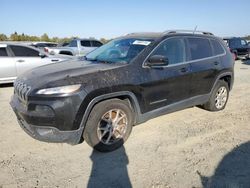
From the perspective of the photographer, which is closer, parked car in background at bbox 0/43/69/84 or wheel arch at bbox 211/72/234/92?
wheel arch at bbox 211/72/234/92

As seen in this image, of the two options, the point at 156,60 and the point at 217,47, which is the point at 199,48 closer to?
the point at 217,47

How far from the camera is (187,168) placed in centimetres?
369

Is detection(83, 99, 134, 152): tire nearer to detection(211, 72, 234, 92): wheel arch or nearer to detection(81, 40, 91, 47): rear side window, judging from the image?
detection(211, 72, 234, 92): wheel arch

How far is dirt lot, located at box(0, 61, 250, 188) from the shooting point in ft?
11.1

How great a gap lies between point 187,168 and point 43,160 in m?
2.04

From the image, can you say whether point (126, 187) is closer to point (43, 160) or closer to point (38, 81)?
point (43, 160)

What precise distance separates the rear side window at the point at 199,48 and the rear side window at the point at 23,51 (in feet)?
20.4

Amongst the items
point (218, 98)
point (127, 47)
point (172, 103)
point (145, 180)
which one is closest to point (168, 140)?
point (172, 103)

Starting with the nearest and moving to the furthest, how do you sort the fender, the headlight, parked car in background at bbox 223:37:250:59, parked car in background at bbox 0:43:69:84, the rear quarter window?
the headlight, the fender, the rear quarter window, parked car in background at bbox 0:43:69:84, parked car in background at bbox 223:37:250:59

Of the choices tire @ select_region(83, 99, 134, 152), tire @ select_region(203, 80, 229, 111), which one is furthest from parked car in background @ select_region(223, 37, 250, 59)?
tire @ select_region(83, 99, 134, 152)

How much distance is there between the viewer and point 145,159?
391 cm

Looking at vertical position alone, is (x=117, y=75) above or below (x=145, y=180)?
above

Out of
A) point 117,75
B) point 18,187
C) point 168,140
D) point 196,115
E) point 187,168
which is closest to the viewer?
point 18,187

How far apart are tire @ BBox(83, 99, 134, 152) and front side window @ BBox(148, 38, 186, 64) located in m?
1.19
